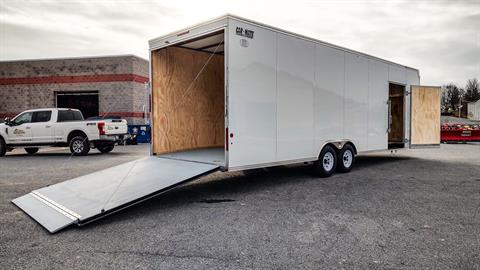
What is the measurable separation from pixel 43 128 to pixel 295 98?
11.8 meters

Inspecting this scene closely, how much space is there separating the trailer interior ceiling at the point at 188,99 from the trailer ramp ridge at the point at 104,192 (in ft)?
3.11

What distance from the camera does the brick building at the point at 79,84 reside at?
920 inches

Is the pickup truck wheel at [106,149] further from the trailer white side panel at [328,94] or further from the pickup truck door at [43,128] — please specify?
the trailer white side panel at [328,94]

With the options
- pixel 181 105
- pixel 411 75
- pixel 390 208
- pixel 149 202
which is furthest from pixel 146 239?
pixel 411 75

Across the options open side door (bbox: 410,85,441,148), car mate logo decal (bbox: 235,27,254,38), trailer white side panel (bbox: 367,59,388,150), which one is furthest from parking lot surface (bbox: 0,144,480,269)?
open side door (bbox: 410,85,441,148)

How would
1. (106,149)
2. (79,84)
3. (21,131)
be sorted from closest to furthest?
(21,131) → (106,149) → (79,84)

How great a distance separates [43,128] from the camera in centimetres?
1419

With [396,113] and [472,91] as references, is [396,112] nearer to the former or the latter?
[396,113]

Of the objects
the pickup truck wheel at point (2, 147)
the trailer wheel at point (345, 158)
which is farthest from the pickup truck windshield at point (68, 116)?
the trailer wheel at point (345, 158)

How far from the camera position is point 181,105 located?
8.45m

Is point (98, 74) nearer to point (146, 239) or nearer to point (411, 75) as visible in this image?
point (411, 75)

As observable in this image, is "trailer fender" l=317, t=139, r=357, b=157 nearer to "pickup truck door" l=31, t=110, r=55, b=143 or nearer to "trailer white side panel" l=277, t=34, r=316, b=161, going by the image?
"trailer white side panel" l=277, t=34, r=316, b=161

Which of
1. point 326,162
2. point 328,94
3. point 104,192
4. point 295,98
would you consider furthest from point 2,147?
point 328,94

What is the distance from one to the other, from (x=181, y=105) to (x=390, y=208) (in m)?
5.30
